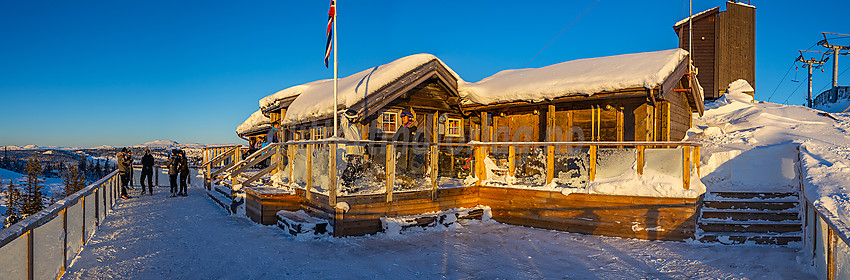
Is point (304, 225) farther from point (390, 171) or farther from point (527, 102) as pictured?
point (527, 102)

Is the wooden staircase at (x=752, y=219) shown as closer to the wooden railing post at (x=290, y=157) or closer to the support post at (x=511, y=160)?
the support post at (x=511, y=160)

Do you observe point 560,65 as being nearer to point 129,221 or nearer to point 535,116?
point 535,116

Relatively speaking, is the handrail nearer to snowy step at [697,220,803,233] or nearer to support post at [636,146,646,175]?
support post at [636,146,646,175]

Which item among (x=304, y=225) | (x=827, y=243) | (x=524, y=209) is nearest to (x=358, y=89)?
(x=304, y=225)

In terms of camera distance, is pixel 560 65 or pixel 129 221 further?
pixel 560 65

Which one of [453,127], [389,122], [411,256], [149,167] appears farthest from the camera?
[149,167]

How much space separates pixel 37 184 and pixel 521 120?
52330 millimetres

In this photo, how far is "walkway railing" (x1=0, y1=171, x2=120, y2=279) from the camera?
369 cm

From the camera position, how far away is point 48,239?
4.90 m

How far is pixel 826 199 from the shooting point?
22.7 ft

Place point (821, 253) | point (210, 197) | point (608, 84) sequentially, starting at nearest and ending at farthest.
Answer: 1. point (821, 253)
2. point (608, 84)
3. point (210, 197)

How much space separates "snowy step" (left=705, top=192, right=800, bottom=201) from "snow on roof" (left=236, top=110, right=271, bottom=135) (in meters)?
19.7

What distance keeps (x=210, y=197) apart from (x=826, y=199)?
1609 centimetres

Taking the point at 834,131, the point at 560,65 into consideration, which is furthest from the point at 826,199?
the point at 834,131
